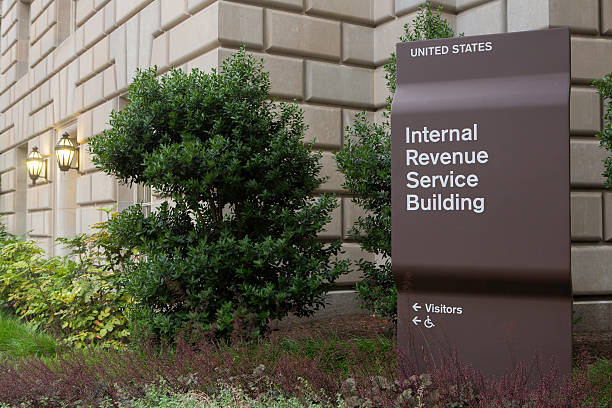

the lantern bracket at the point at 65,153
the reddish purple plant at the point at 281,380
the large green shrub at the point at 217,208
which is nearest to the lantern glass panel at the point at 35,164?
the lantern bracket at the point at 65,153

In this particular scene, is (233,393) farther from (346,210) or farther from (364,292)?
(346,210)

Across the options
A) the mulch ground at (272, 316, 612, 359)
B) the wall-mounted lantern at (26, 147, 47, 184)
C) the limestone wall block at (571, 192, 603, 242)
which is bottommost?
the mulch ground at (272, 316, 612, 359)

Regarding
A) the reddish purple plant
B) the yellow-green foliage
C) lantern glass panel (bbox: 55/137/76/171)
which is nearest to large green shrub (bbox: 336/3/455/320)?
the reddish purple plant

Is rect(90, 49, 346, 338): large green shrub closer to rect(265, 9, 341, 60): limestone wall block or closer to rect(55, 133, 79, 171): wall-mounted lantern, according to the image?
rect(265, 9, 341, 60): limestone wall block

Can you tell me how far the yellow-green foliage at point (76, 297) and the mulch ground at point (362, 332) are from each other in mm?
1926

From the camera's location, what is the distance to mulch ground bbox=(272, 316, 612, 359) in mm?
5988

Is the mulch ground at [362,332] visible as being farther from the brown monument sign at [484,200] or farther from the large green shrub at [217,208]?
the brown monument sign at [484,200]

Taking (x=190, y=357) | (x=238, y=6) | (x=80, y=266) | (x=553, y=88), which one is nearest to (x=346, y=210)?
(x=238, y=6)

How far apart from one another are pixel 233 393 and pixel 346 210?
15.8 feet

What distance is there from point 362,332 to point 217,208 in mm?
2105

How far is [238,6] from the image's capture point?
7.63 m

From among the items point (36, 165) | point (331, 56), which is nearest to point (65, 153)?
point (36, 165)

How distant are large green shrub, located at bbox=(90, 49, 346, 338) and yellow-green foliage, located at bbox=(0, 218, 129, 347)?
1150 millimetres

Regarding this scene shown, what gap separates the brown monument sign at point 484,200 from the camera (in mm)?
3520
